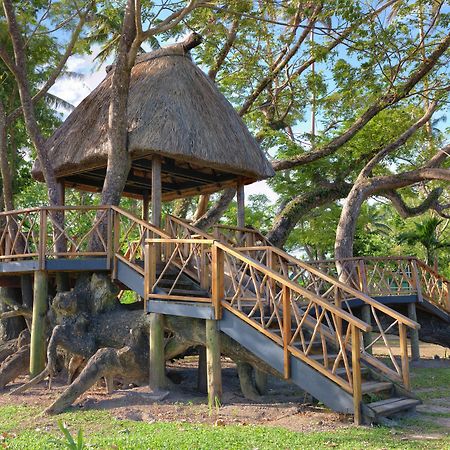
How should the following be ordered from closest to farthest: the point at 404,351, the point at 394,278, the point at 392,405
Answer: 1. the point at 392,405
2. the point at 404,351
3. the point at 394,278

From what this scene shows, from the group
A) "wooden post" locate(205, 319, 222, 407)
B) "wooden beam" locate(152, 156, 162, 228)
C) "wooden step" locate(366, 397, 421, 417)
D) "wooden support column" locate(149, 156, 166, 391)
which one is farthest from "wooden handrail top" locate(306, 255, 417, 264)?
"wooden step" locate(366, 397, 421, 417)

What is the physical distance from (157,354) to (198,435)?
2.76 metres

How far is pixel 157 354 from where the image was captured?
8445 millimetres

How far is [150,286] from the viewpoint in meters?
8.52

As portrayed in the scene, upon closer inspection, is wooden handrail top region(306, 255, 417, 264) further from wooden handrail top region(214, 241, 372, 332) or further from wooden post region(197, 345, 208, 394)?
wooden handrail top region(214, 241, 372, 332)

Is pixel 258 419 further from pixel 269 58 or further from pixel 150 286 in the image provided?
pixel 269 58

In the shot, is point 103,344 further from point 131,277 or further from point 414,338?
point 414,338

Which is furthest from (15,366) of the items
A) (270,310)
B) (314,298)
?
(314,298)

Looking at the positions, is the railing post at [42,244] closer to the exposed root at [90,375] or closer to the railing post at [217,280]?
the exposed root at [90,375]

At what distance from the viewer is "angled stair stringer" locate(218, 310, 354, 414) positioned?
6.51 m

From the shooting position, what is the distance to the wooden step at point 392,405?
6500mm

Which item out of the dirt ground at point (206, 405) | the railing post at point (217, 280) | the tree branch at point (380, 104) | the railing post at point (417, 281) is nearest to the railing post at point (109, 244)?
the dirt ground at point (206, 405)

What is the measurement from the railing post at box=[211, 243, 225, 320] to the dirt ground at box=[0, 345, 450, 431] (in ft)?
4.31

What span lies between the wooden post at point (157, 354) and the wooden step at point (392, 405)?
3.25 m
